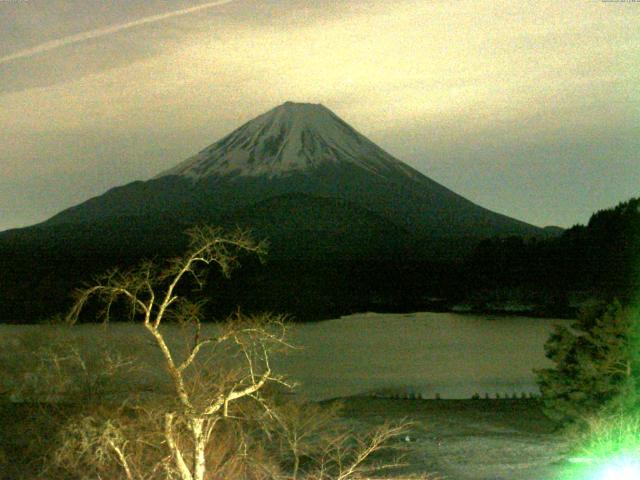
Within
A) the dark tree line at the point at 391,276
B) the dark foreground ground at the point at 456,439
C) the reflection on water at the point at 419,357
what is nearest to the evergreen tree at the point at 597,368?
the dark foreground ground at the point at 456,439

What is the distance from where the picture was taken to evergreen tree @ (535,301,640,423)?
10773 mm

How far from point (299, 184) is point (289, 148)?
773 cm

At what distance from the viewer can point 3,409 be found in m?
13.9

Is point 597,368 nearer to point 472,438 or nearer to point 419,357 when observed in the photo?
point 472,438

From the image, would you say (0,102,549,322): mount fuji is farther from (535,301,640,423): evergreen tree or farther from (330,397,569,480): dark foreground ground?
(535,301,640,423): evergreen tree

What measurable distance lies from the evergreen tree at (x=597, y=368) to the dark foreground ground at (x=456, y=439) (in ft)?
2.26

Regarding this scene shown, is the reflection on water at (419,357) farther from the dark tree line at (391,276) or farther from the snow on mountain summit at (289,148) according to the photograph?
the snow on mountain summit at (289,148)

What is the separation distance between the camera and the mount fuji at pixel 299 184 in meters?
94.2

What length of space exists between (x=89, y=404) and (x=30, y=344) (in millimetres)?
3860

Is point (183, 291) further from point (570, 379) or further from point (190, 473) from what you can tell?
point (190, 473)

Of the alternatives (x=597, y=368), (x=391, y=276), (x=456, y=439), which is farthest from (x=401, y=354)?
(x=391, y=276)

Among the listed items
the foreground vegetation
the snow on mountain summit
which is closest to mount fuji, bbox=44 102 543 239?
the snow on mountain summit

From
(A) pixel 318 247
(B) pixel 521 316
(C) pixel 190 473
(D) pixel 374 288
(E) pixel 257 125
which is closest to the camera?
(C) pixel 190 473

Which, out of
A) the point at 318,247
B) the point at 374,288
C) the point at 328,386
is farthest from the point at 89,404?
the point at 318,247
